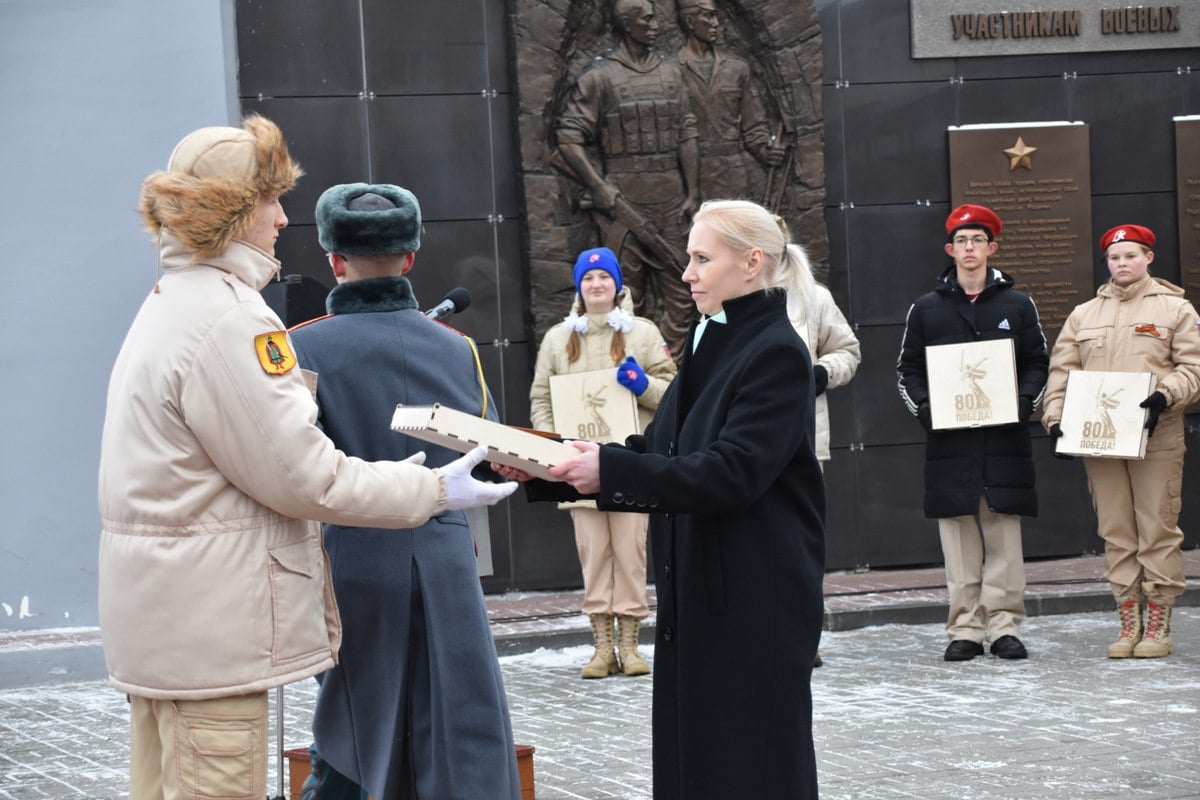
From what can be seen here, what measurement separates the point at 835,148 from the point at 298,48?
3586 millimetres

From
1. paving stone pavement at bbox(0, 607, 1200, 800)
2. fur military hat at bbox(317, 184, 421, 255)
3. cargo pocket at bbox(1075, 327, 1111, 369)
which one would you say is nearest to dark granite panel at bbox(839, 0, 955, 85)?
cargo pocket at bbox(1075, 327, 1111, 369)

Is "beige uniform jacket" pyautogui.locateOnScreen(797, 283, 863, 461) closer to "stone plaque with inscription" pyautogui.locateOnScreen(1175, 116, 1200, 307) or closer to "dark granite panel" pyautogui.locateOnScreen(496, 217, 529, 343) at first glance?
"dark granite panel" pyautogui.locateOnScreen(496, 217, 529, 343)

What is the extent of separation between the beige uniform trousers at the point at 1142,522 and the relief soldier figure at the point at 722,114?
3.15 meters

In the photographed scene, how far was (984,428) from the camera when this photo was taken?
8.77 meters

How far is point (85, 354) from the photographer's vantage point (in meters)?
9.44

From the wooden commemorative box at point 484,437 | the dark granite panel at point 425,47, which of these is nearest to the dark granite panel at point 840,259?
the dark granite panel at point 425,47

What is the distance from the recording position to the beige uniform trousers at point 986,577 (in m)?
8.72

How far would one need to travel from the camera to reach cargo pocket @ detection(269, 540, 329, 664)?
3.52 m

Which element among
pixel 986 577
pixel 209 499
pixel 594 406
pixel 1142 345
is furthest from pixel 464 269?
pixel 209 499

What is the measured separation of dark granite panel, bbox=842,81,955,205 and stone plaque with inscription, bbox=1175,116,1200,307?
166cm

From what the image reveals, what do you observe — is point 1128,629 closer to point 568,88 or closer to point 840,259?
point 840,259

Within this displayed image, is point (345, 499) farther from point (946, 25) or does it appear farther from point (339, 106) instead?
point (946, 25)

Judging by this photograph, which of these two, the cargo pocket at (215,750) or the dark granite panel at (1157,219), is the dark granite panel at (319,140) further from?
the cargo pocket at (215,750)

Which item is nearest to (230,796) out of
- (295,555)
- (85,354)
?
(295,555)
